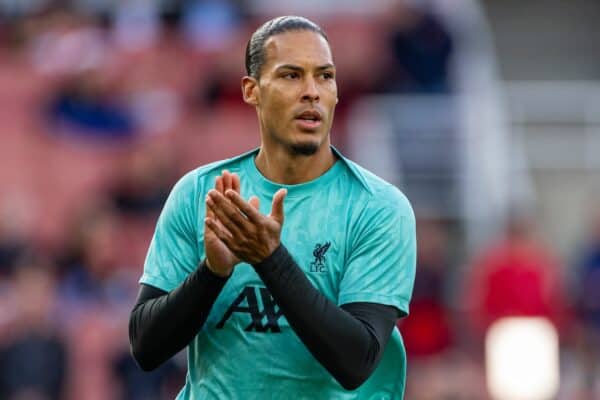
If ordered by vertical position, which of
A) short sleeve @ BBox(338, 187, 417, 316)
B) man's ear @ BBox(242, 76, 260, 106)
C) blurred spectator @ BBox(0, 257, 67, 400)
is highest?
man's ear @ BBox(242, 76, 260, 106)

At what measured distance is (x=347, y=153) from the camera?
1516cm

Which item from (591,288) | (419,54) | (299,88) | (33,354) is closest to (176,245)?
(299,88)

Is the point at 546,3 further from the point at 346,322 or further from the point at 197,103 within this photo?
the point at 346,322

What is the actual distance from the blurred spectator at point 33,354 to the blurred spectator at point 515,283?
135 inches

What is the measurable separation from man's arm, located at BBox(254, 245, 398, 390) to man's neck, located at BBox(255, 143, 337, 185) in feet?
1.58

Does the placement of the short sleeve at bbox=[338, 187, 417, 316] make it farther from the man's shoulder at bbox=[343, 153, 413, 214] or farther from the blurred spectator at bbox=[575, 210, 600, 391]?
the blurred spectator at bbox=[575, 210, 600, 391]

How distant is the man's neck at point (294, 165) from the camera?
16.6 ft

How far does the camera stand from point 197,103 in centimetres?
1555

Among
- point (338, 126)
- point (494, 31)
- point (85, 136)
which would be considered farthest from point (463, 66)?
point (494, 31)

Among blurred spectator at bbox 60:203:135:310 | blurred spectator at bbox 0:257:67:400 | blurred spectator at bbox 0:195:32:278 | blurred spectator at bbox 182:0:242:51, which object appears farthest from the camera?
blurred spectator at bbox 182:0:242:51

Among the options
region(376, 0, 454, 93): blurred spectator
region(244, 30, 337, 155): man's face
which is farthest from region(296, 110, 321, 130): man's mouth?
region(376, 0, 454, 93): blurred spectator

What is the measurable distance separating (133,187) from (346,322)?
28.9ft

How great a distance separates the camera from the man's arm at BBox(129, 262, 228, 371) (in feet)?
15.5

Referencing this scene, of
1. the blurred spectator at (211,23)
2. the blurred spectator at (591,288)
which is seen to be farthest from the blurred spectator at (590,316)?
the blurred spectator at (211,23)
